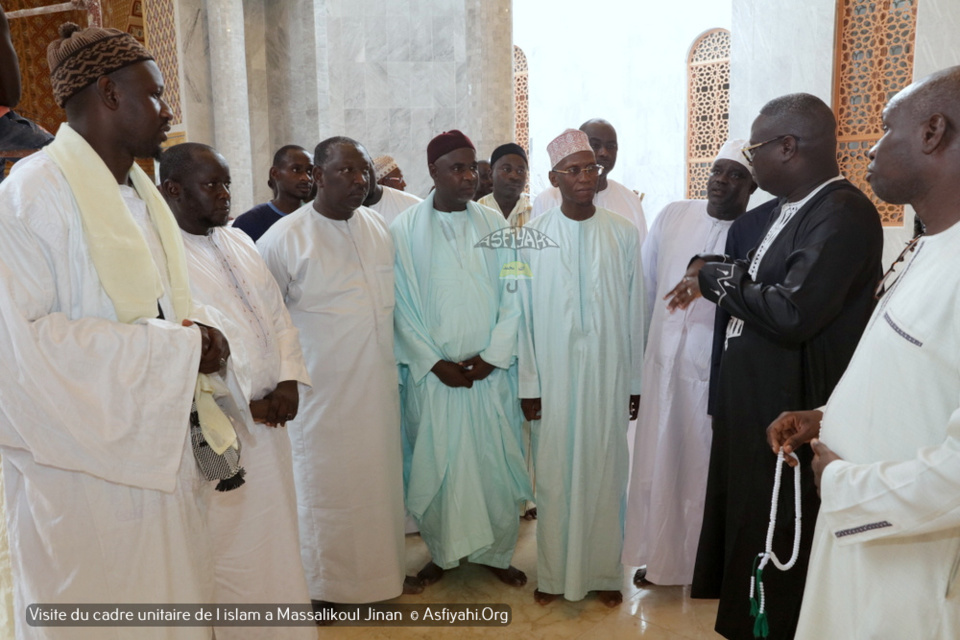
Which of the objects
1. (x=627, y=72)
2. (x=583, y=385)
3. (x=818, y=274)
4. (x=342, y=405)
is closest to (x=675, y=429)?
(x=583, y=385)

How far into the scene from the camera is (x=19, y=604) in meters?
2.05

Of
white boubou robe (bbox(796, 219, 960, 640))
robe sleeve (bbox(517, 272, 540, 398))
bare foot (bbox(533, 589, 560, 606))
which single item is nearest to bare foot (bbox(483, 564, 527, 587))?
bare foot (bbox(533, 589, 560, 606))

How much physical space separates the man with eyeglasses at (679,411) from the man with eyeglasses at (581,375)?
0.14 metres

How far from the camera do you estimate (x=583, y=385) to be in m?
3.59

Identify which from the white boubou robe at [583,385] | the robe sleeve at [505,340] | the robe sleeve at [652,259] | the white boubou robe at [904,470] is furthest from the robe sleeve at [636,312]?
the white boubou robe at [904,470]

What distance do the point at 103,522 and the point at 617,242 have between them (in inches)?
102

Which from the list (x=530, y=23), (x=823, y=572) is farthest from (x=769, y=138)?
(x=530, y=23)

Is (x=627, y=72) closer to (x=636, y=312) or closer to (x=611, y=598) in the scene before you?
(x=636, y=312)

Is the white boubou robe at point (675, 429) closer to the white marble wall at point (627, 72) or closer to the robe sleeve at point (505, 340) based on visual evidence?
the robe sleeve at point (505, 340)

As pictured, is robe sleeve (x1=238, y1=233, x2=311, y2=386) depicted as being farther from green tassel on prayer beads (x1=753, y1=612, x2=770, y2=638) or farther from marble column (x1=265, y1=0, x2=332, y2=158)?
marble column (x1=265, y1=0, x2=332, y2=158)

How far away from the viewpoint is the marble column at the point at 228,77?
6.40 meters

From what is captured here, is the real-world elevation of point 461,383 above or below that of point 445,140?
below

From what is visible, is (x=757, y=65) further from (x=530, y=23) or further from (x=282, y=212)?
(x=530, y=23)

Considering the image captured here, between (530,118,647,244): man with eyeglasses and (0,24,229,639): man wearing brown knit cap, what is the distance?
12.2 feet
